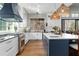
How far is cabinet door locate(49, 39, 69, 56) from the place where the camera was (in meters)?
2.66

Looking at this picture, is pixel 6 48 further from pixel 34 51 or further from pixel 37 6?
pixel 34 51

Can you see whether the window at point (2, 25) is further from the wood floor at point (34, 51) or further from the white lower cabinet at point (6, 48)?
the wood floor at point (34, 51)

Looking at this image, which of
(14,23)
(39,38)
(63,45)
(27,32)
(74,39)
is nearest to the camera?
(63,45)

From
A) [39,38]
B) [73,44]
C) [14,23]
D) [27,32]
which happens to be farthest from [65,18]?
[73,44]

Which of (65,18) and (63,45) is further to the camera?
(65,18)

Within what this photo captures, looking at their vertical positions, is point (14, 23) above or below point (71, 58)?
above

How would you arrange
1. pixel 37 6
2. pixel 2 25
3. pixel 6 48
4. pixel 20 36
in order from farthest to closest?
pixel 20 36, pixel 37 6, pixel 2 25, pixel 6 48

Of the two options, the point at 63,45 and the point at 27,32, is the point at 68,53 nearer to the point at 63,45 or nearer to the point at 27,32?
the point at 63,45

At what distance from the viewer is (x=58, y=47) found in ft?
8.71

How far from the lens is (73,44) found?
2928mm

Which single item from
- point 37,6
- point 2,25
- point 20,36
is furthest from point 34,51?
point 2,25

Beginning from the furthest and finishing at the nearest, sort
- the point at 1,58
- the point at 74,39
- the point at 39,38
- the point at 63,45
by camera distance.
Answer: the point at 39,38
the point at 74,39
the point at 63,45
the point at 1,58

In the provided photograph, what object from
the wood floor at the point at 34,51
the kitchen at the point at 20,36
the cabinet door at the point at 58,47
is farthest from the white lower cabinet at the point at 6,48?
the wood floor at the point at 34,51

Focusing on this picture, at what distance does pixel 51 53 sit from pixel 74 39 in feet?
1.83
